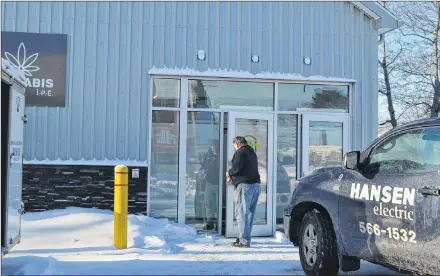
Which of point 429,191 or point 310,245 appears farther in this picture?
point 310,245

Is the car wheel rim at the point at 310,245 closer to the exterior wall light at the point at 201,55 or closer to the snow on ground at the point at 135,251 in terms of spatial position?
the snow on ground at the point at 135,251

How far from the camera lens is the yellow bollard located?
7.58 m

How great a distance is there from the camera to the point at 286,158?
33.4 ft

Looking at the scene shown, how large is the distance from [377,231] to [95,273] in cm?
304

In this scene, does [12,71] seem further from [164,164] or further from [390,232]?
[164,164]

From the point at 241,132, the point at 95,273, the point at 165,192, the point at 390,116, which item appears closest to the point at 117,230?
the point at 95,273

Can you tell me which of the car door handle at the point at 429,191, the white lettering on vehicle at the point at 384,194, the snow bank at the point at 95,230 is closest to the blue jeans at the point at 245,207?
the snow bank at the point at 95,230

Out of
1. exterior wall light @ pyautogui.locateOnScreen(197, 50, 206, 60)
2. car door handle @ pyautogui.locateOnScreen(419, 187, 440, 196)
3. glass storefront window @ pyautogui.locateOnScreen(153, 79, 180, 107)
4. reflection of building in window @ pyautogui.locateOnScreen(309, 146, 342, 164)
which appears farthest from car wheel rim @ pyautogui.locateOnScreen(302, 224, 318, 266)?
exterior wall light @ pyautogui.locateOnScreen(197, 50, 206, 60)

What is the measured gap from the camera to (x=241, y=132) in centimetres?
973

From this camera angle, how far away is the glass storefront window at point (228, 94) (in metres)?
9.91

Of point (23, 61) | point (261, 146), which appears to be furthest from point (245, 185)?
point (23, 61)

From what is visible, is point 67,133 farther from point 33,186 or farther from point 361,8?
point 361,8

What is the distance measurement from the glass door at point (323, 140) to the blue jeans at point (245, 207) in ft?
6.77

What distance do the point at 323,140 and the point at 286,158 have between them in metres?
0.79
